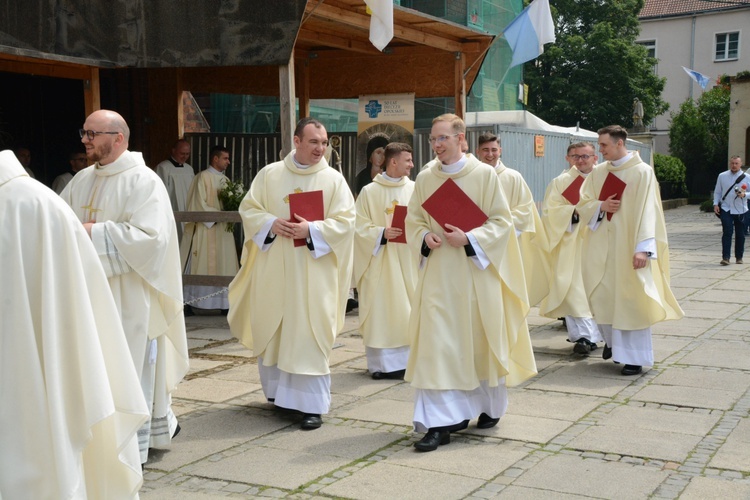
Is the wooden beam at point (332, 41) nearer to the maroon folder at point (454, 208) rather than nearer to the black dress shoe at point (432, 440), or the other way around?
the maroon folder at point (454, 208)

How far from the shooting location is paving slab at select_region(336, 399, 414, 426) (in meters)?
6.30

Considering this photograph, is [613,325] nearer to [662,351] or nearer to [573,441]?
[662,351]

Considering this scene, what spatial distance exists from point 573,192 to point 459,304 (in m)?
3.79

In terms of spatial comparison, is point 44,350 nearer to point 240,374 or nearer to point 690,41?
point 240,374

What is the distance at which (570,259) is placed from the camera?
934 centimetres

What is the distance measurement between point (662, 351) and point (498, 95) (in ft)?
63.0

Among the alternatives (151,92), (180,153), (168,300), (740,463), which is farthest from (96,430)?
(151,92)

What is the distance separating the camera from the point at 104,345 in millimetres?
3580

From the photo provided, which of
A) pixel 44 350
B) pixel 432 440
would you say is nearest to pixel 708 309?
pixel 432 440

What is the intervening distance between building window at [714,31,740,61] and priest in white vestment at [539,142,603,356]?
1656 inches

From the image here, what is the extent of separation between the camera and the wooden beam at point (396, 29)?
958 cm

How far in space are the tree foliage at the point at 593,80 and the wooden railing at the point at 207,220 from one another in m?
33.8

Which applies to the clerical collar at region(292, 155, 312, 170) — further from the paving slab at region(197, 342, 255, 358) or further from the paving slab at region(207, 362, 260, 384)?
the paving slab at region(197, 342, 255, 358)

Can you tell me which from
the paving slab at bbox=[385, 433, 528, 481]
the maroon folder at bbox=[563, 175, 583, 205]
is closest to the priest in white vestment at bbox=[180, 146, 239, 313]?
the maroon folder at bbox=[563, 175, 583, 205]
